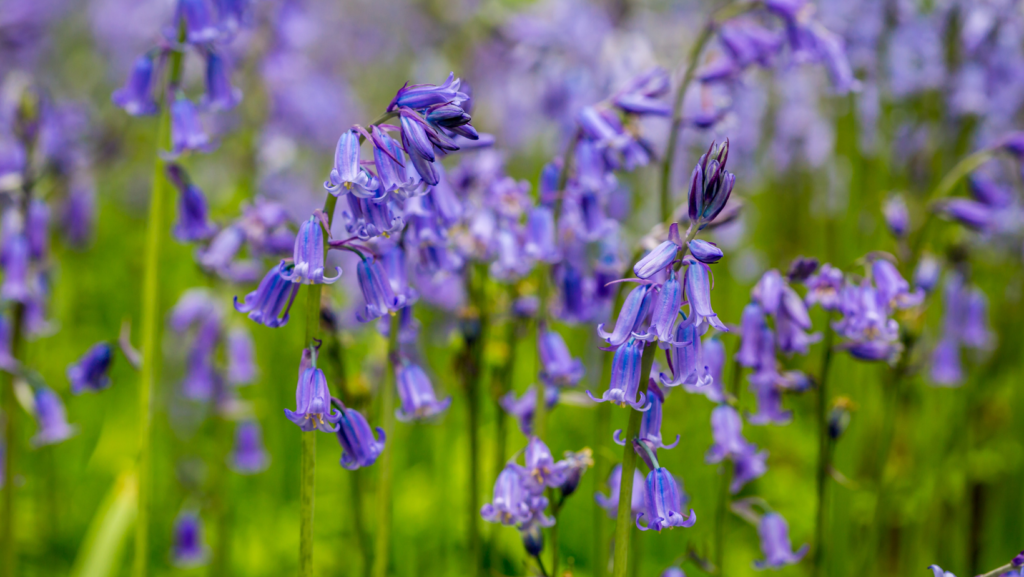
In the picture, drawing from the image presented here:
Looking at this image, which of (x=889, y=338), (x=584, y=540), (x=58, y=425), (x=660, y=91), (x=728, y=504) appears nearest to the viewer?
(x=889, y=338)

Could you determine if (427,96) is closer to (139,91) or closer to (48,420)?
(139,91)

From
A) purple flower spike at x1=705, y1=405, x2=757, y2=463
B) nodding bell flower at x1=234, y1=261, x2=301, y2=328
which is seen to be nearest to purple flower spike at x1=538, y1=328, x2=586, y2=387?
purple flower spike at x1=705, y1=405, x2=757, y2=463

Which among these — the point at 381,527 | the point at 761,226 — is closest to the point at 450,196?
the point at 381,527

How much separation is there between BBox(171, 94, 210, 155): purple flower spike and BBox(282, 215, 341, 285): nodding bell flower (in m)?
1.20

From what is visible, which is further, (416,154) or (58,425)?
(58,425)

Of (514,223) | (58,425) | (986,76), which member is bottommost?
(58,425)

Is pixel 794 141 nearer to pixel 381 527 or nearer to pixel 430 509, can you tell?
pixel 430 509

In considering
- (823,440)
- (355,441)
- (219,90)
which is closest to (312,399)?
(355,441)

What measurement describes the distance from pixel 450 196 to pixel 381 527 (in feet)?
3.74

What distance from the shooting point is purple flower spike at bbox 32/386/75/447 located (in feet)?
10.1

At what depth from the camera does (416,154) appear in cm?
185

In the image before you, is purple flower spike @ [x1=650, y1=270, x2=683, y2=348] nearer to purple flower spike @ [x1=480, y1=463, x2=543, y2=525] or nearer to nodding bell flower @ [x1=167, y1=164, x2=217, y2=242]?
purple flower spike @ [x1=480, y1=463, x2=543, y2=525]

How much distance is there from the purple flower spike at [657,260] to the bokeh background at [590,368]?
136 centimetres

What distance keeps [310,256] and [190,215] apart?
1.39 metres
